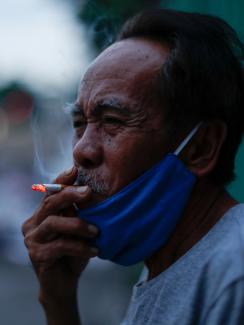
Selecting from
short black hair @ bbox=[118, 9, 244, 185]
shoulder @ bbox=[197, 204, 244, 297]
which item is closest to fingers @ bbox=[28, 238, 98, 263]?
shoulder @ bbox=[197, 204, 244, 297]

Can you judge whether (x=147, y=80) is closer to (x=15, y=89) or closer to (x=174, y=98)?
(x=174, y=98)

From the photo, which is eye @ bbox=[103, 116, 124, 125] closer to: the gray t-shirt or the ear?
the ear

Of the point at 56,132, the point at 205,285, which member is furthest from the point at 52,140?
the point at 205,285

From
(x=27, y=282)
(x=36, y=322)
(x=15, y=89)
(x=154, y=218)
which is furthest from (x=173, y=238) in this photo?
(x=27, y=282)

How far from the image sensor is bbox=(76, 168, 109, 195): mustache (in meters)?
1.65

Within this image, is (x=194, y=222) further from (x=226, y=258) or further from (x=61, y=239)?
(x=61, y=239)

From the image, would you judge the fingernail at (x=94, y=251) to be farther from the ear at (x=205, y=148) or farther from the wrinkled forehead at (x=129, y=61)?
the wrinkled forehead at (x=129, y=61)

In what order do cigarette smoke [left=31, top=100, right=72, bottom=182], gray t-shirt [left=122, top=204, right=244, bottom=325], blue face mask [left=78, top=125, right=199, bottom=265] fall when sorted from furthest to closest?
1. cigarette smoke [left=31, top=100, right=72, bottom=182]
2. blue face mask [left=78, top=125, right=199, bottom=265]
3. gray t-shirt [left=122, top=204, right=244, bottom=325]

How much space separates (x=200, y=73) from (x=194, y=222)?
1.52 feet

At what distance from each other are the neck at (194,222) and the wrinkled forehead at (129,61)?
40 cm

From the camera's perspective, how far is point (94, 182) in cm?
167

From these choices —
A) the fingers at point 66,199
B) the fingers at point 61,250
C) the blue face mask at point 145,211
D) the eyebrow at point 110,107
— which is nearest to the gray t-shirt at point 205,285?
the blue face mask at point 145,211

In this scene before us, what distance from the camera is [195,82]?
1.68m

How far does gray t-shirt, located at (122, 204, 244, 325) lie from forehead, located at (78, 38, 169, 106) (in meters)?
0.49
